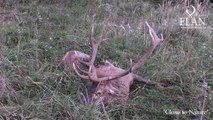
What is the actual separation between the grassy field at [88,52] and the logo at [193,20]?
4.1 inches

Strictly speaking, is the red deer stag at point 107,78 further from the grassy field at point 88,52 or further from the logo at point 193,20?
the logo at point 193,20

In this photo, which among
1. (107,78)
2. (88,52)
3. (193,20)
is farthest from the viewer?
(193,20)

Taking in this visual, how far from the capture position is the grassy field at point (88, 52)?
13.3ft

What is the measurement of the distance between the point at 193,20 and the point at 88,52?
2036 millimetres

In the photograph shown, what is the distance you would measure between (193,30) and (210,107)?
221 centimetres

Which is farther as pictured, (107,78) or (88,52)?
(88,52)

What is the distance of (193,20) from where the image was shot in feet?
21.8

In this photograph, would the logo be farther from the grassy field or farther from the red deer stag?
the red deer stag

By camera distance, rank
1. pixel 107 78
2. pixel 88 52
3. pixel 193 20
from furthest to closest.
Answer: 1. pixel 193 20
2. pixel 88 52
3. pixel 107 78

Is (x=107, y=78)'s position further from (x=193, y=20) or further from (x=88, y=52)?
(x=193, y=20)

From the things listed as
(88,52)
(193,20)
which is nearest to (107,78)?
(88,52)

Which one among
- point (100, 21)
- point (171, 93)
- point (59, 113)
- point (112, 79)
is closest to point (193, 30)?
point (100, 21)

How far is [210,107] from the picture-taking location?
4.17 m

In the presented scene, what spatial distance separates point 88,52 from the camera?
545 cm
